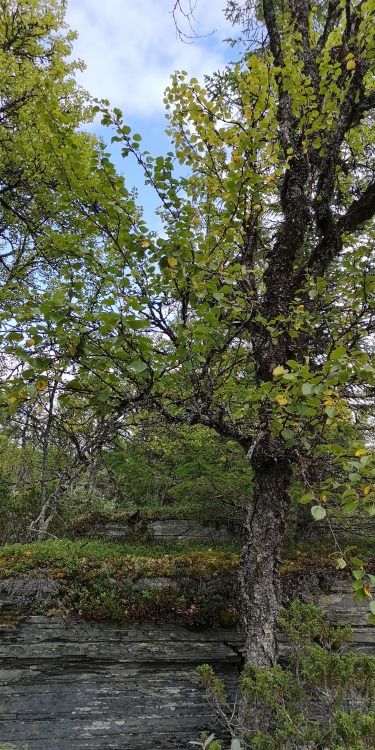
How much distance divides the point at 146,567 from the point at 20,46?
1106cm

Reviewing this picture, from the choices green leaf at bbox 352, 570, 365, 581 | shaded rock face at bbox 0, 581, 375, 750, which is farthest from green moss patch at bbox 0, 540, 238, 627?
green leaf at bbox 352, 570, 365, 581

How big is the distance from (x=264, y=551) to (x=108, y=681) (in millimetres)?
→ 2968

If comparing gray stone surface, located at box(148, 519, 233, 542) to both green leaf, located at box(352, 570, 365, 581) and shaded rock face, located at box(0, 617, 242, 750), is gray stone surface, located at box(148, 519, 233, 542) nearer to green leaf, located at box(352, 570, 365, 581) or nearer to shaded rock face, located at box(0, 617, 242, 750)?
shaded rock face, located at box(0, 617, 242, 750)

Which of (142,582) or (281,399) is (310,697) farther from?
(142,582)

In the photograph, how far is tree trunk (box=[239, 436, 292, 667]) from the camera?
4527 mm

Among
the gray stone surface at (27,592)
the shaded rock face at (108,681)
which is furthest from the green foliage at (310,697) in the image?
the gray stone surface at (27,592)

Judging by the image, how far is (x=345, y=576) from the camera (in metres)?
7.34

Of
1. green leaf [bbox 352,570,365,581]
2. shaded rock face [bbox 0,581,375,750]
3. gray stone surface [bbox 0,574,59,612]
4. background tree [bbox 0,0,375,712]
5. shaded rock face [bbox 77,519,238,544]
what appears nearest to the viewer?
green leaf [bbox 352,570,365,581]

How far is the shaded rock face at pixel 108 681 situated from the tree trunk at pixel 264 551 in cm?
172

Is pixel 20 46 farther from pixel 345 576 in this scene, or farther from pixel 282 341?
pixel 345 576

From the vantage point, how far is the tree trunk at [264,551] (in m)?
4.53

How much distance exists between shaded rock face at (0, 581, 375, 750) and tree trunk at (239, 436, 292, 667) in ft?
5.63

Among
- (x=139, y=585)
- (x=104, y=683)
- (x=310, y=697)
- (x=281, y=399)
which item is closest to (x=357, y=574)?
(x=281, y=399)

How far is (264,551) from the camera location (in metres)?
4.77
